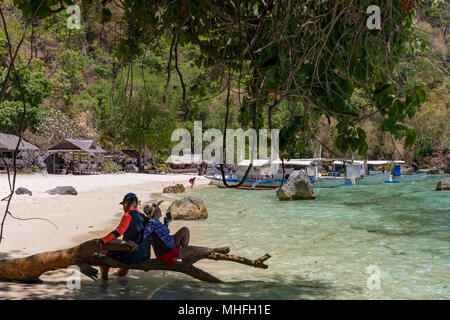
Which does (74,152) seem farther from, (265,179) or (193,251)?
(193,251)

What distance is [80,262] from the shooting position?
568cm

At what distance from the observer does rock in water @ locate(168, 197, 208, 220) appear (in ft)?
53.8

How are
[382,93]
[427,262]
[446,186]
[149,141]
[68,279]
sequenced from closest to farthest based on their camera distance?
[382,93] → [68,279] → [427,262] → [446,186] → [149,141]

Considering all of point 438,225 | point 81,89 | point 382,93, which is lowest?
point 438,225

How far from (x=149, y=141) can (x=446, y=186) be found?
30.6 meters

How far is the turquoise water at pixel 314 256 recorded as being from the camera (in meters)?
7.26

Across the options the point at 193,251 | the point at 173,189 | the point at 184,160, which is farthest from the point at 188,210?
the point at 184,160

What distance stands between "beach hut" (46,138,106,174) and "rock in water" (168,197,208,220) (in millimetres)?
19798

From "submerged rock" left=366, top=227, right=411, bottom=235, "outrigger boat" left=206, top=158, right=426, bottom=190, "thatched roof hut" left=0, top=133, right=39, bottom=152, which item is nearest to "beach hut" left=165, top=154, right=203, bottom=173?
"outrigger boat" left=206, top=158, right=426, bottom=190

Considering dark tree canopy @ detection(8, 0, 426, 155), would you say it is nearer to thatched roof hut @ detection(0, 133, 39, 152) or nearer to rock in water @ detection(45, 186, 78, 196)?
rock in water @ detection(45, 186, 78, 196)

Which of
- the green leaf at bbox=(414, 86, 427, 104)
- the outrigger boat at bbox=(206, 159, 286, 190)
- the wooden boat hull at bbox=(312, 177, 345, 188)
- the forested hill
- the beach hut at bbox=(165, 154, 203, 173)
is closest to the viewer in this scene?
the green leaf at bbox=(414, 86, 427, 104)
